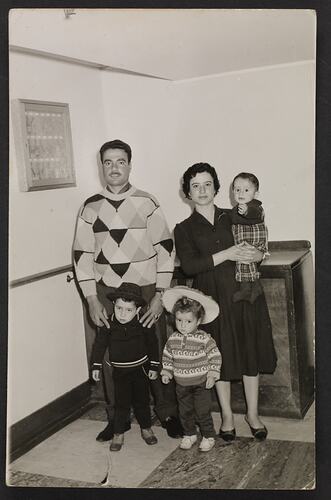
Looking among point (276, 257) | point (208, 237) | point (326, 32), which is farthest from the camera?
point (276, 257)

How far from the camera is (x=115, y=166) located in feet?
9.36

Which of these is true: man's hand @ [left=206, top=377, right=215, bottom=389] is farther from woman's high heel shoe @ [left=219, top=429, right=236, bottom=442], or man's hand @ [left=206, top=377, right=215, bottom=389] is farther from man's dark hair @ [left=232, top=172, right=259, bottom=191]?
man's dark hair @ [left=232, top=172, right=259, bottom=191]

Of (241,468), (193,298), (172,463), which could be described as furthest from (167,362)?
(241,468)

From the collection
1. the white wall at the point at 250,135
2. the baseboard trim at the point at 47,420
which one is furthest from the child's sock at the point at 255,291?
the baseboard trim at the point at 47,420

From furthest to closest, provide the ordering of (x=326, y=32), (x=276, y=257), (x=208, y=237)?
(x=276, y=257) → (x=208, y=237) → (x=326, y=32)

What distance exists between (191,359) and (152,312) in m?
0.25

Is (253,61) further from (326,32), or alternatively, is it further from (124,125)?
(124,125)

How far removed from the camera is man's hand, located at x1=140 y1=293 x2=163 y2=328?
293 cm

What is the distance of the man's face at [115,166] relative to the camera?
9.34 feet

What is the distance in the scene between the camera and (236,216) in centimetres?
286

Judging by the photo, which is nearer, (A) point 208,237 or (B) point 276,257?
(A) point 208,237

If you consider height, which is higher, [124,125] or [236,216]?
[124,125]

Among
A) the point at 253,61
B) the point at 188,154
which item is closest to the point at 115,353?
the point at 188,154

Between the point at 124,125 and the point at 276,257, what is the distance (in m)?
0.89
